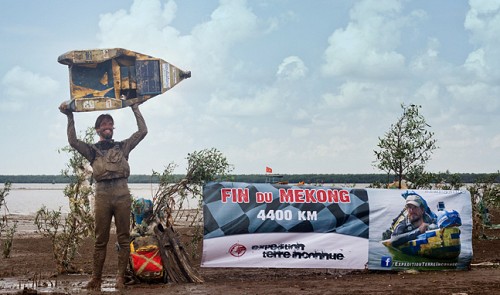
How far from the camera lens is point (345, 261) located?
1148 centimetres

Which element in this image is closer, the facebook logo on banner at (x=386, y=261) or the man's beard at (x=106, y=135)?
the man's beard at (x=106, y=135)

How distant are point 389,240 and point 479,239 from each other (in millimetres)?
7295

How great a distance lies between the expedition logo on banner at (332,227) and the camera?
1121cm

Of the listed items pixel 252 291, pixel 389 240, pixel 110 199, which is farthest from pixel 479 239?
pixel 110 199

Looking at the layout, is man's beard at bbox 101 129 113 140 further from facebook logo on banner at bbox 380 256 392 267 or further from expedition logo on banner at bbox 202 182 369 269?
facebook logo on banner at bbox 380 256 392 267

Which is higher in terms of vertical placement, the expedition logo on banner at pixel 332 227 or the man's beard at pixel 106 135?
the man's beard at pixel 106 135

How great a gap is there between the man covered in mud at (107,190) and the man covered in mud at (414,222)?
456 centimetres

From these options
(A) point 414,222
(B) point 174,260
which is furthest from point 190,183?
(A) point 414,222

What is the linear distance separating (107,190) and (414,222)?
519cm

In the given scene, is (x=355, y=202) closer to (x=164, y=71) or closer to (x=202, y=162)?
(x=202, y=162)

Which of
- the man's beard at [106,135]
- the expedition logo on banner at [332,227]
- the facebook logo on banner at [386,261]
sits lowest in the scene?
the facebook logo on banner at [386,261]

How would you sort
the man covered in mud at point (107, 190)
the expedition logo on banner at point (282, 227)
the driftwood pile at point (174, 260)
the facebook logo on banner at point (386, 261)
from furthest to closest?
the facebook logo on banner at point (386, 261)
the expedition logo on banner at point (282, 227)
the driftwood pile at point (174, 260)
the man covered in mud at point (107, 190)

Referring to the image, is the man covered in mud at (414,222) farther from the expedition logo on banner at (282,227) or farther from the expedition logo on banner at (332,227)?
the expedition logo on banner at (282,227)

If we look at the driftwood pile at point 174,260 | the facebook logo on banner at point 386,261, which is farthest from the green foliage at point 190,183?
the facebook logo on banner at point 386,261
